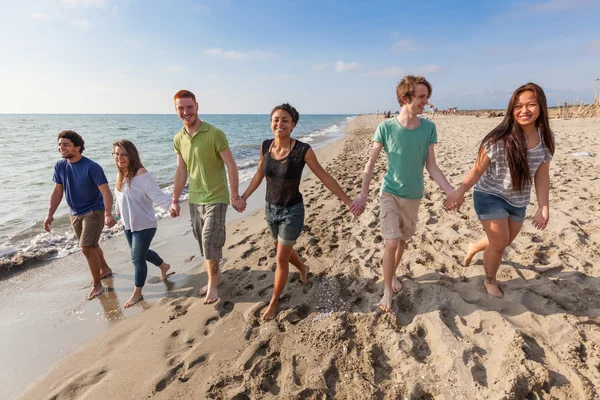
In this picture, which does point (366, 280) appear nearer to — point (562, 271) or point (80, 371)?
point (562, 271)

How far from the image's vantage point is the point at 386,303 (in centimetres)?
299

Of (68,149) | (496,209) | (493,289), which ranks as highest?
(68,149)

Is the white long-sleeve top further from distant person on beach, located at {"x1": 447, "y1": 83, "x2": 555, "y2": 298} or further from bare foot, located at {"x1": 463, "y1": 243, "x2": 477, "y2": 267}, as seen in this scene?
bare foot, located at {"x1": 463, "y1": 243, "x2": 477, "y2": 267}

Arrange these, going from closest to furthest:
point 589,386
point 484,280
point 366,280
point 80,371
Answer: point 589,386
point 80,371
point 484,280
point 366,280

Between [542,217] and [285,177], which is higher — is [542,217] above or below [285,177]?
below

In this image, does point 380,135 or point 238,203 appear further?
point 238,203

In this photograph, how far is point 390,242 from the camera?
9.60 ft

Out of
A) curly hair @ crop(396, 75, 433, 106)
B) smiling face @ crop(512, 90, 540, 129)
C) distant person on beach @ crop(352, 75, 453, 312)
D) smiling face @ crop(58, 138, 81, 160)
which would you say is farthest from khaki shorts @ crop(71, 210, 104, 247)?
smiling face @ crop(512, 90, 540, 129)

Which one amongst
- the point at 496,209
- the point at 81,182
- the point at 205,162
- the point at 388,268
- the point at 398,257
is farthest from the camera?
the point at 81,182

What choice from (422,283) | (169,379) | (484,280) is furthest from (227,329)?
(484,280)

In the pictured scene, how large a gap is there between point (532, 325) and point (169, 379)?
311cm

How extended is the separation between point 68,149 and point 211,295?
248 centimetres

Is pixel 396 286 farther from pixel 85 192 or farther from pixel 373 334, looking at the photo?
pixel 85 192

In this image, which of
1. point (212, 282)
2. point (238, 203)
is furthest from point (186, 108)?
point (212, 282)
